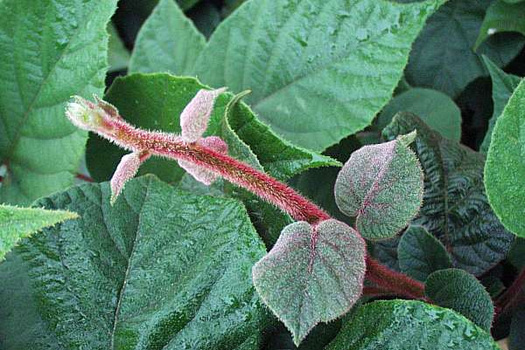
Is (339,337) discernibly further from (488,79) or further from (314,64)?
(488,79)

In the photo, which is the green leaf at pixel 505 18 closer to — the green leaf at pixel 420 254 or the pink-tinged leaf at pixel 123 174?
the green leaf at pixel 420 254

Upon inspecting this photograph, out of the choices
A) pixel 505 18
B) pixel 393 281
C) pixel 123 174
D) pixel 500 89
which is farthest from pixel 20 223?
pixel 505 18

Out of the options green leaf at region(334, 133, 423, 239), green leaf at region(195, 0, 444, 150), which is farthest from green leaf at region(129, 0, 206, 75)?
green leaf at region(334, 133, 423, 239)

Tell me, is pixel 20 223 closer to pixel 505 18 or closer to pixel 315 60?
pixel 315 60

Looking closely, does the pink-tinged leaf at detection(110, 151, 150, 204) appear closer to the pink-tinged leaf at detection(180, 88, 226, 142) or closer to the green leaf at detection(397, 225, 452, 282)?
the pink-tinged leaf at detection(180, 88, 226, 142)

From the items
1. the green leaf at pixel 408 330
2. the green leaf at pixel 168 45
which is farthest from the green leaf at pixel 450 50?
the green leaf at pixel 408 330
